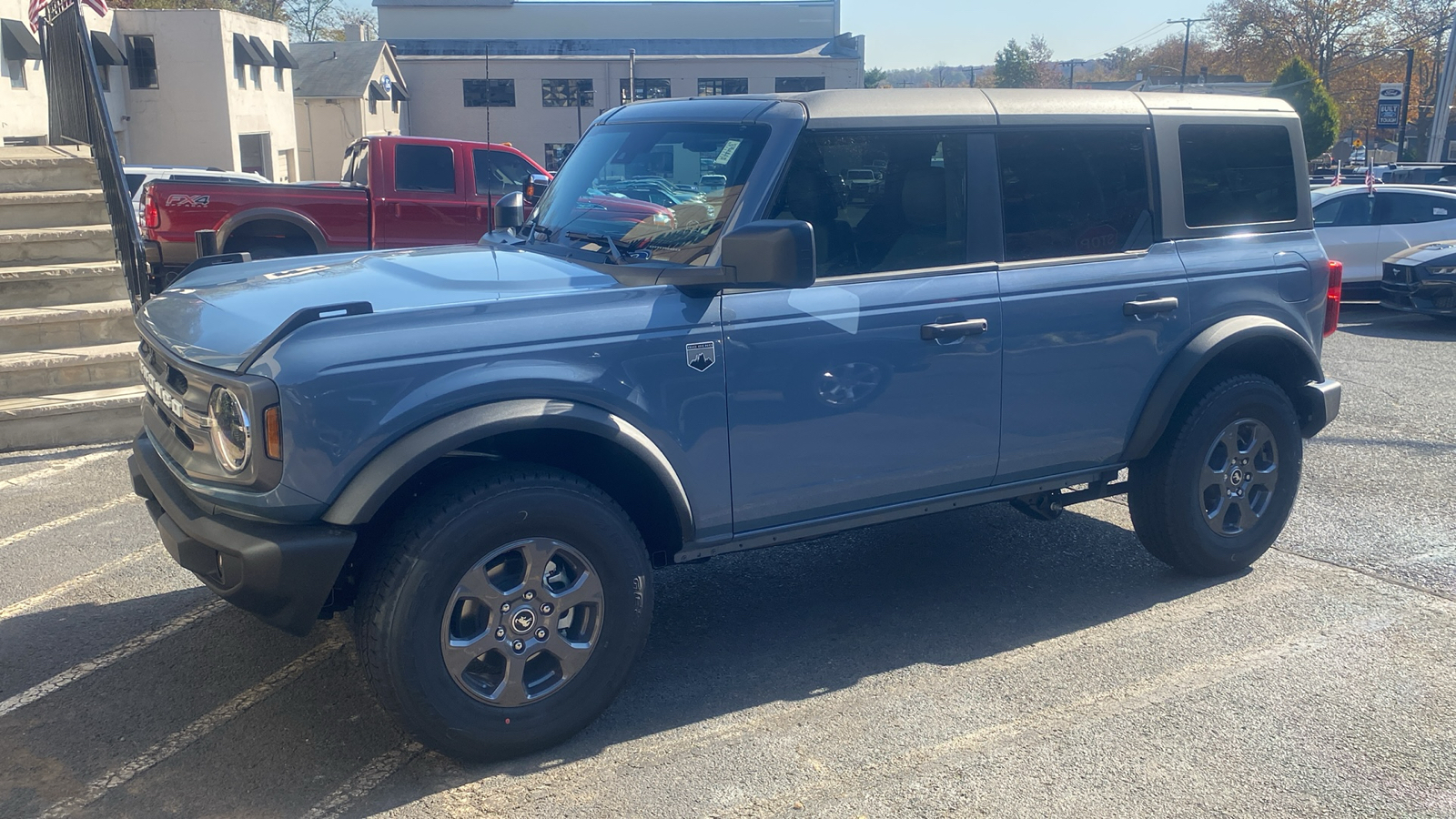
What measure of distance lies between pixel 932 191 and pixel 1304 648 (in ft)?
7.40

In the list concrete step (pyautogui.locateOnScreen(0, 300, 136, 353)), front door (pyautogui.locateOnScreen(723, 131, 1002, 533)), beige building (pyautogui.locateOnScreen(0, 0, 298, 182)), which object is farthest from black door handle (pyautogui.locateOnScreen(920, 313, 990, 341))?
beige building (pyautogui.locateOnScreen(0, 0, 298, 182))

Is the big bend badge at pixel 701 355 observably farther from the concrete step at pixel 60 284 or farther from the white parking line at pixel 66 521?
the concrete step at pixel 60 284

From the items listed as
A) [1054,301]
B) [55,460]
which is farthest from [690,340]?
[55,460]

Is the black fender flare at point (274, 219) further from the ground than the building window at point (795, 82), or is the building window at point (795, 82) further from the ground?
the building window at point (795, 82)

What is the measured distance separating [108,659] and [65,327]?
455cm

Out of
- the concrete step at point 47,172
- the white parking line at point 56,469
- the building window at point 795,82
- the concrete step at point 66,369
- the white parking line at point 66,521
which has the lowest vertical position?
the white parking line at point 66,521

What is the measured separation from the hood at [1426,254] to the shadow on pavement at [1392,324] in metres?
0.67

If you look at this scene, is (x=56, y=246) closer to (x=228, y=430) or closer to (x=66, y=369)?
(x=66, y=369)

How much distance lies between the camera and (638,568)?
3773 mm

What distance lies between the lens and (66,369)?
25.2ft

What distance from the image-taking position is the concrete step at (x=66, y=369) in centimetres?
753

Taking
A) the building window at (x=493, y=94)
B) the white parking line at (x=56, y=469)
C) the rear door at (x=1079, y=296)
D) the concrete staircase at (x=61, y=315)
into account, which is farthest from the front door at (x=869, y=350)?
the building window at (x=493, y=94)

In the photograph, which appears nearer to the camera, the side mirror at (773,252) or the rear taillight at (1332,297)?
the side mirror at (773,252)

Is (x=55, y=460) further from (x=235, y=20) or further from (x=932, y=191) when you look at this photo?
(x=235, y=20)
